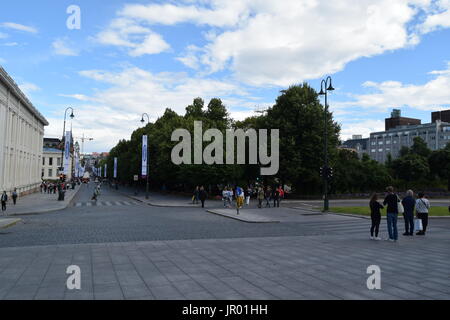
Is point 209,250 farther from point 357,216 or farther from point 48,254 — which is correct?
point 357,216

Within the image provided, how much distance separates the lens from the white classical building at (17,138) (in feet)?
129

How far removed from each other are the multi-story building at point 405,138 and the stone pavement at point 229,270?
116525mm

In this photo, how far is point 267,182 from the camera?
49812 mm

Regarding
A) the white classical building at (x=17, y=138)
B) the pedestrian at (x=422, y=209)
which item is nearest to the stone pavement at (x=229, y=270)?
the pedestrian at (x=422, y=209)

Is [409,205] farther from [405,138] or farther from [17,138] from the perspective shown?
[405,138]

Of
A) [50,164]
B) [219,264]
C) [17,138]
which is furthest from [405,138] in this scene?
[219,264]

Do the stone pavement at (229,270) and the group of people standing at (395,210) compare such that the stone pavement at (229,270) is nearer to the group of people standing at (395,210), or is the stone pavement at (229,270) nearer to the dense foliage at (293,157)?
the group of people standing at (395,210)

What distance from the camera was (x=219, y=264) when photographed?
9266mm

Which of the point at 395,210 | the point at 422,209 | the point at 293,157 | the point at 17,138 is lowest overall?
the point at 422,209

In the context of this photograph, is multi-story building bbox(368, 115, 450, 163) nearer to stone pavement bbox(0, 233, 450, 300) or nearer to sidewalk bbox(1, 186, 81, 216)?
sidewalk bbox(1, 186, 81, 216)

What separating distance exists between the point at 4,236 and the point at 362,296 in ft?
44.2

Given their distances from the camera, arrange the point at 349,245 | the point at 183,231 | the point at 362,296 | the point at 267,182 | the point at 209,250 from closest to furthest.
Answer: the point at 362,296 → the point at 209,250 → the point at 349,245 → the point at 183,231 → the point at 267,182

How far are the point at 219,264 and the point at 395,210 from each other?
23.9 ft
